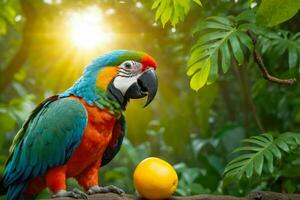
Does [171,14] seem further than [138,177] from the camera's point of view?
Yes

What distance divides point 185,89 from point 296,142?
1.95m

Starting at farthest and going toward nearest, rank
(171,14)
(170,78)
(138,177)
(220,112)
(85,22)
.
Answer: (220,112)
(170,78)
(85,22)
(171,14)
(138,177)

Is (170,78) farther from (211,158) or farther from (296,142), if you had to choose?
(296,142)

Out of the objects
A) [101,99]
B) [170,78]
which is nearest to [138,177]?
Result: [101,99]

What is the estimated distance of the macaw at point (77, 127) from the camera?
4.33ft

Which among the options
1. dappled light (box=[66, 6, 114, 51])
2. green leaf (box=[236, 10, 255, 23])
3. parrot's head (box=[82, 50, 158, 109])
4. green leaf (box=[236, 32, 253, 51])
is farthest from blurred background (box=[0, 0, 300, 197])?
parrot's head (box=[82, 50, 158, 109])

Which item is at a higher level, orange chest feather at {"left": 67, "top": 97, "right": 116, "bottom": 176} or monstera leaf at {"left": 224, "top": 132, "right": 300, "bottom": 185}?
orange chest feather at {"left": 67, "top": 97, "right": 116, "bottom": 176}

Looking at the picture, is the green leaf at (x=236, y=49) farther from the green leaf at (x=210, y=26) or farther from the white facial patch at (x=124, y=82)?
the white facial patch at (x=124, y=82)

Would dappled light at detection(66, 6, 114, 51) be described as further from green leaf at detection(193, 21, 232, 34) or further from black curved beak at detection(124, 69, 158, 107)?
black curved beak at detection(124, 69, 158, 107)

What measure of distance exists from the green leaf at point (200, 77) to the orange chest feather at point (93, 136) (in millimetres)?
266

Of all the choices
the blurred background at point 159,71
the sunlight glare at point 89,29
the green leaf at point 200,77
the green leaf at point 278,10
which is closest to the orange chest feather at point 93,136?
the green leaf at point 200,77

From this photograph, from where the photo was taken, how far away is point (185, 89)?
11.4 ft

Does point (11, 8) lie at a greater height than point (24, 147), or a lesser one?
greater

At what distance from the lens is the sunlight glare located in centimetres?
281
